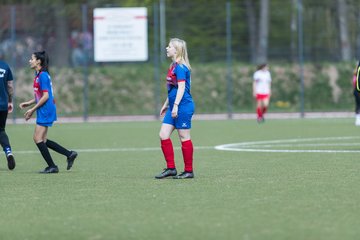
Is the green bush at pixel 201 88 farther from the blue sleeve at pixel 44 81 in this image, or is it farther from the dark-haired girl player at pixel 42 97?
the blue sleeve at pixel 44 81

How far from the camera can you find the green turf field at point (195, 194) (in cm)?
942

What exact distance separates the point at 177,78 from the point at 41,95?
235 cm

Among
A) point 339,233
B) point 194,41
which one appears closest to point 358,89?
point 339,233

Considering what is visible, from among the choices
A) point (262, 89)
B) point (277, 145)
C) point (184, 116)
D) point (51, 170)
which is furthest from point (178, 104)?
point (262, 89)

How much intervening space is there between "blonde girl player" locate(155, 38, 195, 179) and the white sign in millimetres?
21959

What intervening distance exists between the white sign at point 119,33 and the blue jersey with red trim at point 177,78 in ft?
73.1

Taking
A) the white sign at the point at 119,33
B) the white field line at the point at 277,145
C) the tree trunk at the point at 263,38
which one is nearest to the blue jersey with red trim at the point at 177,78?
the white field line at the point at 277,145


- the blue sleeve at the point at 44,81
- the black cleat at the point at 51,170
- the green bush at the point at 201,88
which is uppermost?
the blue sleeve at the point at 44,81

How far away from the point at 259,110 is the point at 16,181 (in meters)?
18.2

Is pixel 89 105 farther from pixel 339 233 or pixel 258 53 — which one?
pixel 339 233

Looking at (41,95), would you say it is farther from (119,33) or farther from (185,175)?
(119,33)

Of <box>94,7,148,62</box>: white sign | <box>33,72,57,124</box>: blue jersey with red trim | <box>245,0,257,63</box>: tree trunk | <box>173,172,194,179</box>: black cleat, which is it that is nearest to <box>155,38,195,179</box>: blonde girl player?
<box>173,172,194,179</box>: black cleat

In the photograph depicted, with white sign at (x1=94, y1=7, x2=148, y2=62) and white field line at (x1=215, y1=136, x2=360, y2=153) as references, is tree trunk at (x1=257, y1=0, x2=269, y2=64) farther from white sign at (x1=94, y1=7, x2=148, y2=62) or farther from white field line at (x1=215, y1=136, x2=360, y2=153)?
white field line at (x1=215, y1=136, x2=360, y2=153)

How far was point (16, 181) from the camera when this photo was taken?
14352 millimetres
